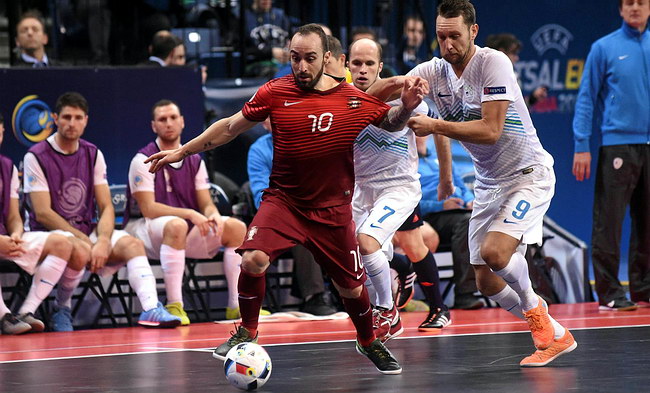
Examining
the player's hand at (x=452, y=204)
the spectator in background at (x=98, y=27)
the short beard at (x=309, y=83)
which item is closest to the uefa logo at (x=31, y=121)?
the spectator in background at (x=98, y=27)

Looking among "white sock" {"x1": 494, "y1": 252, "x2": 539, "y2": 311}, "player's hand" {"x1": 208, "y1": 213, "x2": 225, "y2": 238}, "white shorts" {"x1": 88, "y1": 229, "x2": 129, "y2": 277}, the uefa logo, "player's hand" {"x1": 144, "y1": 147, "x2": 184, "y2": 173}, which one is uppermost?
"player's hand" {"x1": 144, "y1": 147, "x2": 184, "y2": 173}

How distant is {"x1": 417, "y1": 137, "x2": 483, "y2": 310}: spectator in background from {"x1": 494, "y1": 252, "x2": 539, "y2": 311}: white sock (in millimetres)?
3237

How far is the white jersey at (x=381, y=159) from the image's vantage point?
715 cm

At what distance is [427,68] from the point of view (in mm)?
5910

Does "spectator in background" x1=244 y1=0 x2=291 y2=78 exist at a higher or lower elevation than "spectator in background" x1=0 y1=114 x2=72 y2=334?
higher

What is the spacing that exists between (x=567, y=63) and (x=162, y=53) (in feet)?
14.8

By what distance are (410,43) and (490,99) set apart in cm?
634

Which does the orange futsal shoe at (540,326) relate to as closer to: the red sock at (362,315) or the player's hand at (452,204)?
the red sock at (362,315)

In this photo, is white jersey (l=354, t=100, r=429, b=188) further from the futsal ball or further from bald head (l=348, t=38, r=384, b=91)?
the futsal ball

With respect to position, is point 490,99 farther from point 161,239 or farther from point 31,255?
point 31,255

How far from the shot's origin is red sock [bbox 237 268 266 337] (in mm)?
5293

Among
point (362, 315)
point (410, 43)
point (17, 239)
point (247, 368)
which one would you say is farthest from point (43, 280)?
point (410, 43)

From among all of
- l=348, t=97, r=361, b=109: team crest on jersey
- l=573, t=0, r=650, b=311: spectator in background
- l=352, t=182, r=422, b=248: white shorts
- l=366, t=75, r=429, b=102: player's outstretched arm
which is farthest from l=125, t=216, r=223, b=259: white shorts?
l=348, t=97, r=361, b=109: team crest on jersey

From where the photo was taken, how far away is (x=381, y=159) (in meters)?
7.15
